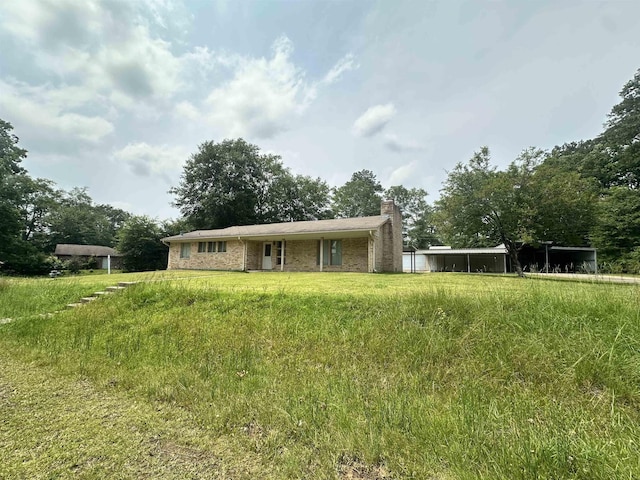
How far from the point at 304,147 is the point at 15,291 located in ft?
51.9

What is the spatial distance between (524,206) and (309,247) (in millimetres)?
12357

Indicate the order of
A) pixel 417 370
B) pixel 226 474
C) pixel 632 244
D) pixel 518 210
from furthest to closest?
1. pixel 632 244
2. pixel 518 210
3. pixel 417 370
4. pixel 226 474

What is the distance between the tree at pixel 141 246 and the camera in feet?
88.6

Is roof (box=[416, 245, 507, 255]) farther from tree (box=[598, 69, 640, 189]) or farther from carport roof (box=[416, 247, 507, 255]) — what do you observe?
tree (box=[598, 69, 640, 189])

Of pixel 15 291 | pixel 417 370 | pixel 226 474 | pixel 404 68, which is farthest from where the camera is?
pixel 404 68

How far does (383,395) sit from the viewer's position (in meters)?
3.28

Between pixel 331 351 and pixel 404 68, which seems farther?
pixel 404 68

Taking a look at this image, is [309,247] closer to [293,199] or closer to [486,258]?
[293,199]

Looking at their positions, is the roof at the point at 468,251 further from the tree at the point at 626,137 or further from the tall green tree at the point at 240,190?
the tall green tree at the point at 240,190

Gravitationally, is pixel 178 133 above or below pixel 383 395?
above

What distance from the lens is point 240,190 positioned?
37.0 metres

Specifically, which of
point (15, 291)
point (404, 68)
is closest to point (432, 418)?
point (404, 68)

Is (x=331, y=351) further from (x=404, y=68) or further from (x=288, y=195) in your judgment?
(x=288, y=195)

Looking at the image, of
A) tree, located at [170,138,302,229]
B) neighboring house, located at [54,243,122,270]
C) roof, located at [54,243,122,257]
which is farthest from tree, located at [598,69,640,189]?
roof, located at [54,243,122,257]
